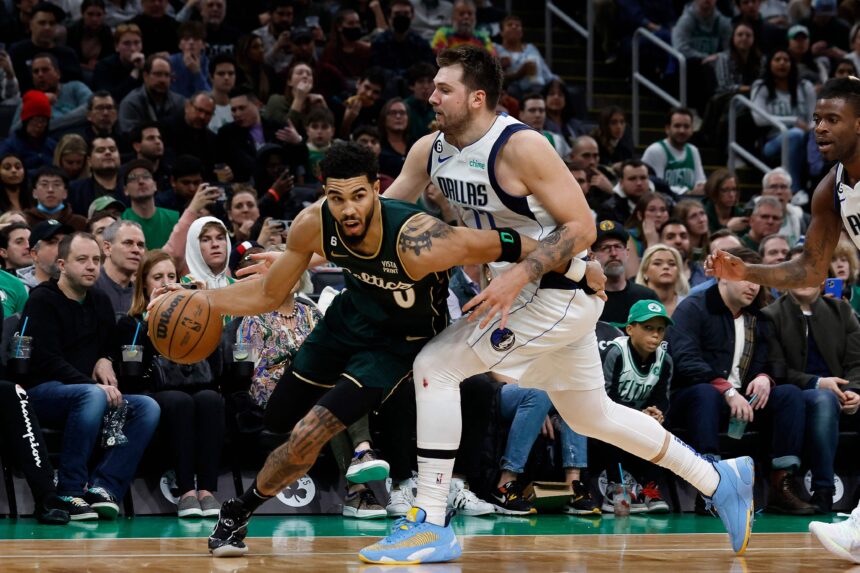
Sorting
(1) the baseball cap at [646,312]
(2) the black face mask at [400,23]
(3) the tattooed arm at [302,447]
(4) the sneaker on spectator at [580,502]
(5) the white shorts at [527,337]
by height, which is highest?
(2) the black face mask at [400,23]

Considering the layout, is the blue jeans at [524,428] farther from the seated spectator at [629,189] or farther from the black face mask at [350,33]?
the black face mask at [350,33]

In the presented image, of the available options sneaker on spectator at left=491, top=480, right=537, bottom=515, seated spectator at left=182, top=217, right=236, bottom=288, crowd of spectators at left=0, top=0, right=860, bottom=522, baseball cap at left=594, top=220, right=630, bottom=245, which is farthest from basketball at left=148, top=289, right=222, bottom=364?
baseball cap at left=594, top=220, right=630, bottom=245

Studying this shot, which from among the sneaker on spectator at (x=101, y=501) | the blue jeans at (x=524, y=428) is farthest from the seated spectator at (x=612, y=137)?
the sneaker on spectator at (x=101, y=501)

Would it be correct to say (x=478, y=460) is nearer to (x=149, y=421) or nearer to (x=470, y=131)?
(x=149, y=421)

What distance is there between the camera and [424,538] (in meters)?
5.54

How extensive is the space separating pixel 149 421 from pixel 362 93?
592 cm

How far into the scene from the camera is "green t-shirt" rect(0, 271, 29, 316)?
874cm

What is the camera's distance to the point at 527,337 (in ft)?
18.6

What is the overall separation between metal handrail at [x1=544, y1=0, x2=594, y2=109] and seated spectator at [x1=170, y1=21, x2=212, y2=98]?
5163mm

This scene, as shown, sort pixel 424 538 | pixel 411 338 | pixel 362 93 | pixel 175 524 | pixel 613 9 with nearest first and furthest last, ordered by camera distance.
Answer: pixel 424 538
pixel 411 338
pixel 175 524
pixel 362 93
pixel 613 9

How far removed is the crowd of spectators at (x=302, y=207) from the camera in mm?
8188

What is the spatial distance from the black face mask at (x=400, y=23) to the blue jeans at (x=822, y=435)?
Result: 23.2 feet

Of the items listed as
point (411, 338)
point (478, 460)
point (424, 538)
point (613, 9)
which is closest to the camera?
point (424, 538)

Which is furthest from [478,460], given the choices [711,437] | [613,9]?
[613,9]
